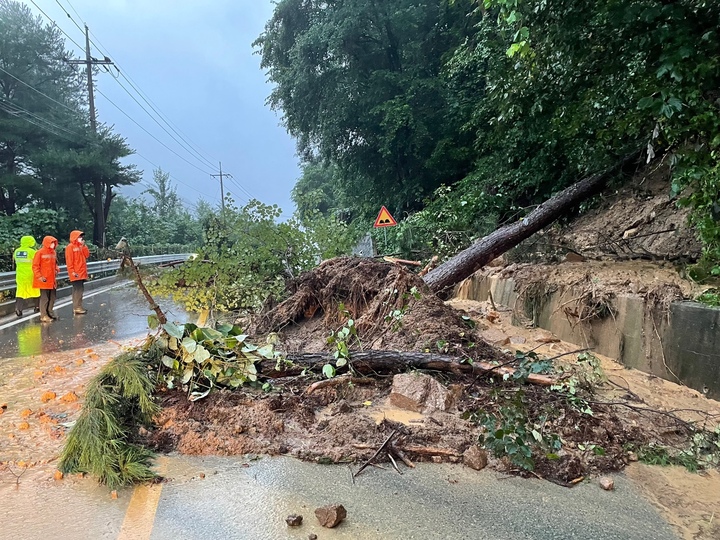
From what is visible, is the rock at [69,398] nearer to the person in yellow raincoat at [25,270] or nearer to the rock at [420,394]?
the rock at [420,394]

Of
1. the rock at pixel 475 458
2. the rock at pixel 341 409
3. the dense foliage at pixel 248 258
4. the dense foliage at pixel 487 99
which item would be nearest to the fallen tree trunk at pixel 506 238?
the dense foliage at pixel 487 99

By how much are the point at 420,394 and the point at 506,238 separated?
14.0ft

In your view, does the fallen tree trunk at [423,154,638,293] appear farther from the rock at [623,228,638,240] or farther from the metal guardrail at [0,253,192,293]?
the metal guardrail at [0,253,192,293]

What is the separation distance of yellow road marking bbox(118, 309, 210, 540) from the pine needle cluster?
0.12 meters

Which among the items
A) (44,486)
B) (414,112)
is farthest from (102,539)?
(414,112)

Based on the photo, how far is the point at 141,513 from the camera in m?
2.37

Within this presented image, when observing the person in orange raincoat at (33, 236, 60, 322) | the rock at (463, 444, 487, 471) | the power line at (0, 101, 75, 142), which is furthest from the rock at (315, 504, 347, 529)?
the power line at (0, 101, 75, 142)

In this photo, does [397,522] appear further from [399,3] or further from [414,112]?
[399,3]

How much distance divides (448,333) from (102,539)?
11.6 feet

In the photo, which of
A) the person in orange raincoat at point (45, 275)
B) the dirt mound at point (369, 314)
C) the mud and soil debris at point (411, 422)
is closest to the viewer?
the mud and soil debris at point (411, 422)

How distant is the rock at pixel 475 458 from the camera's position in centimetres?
284

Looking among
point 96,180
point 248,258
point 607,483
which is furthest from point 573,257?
point 96,180

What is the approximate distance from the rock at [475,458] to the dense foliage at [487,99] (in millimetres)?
2872

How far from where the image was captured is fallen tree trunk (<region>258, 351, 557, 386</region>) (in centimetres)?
409
